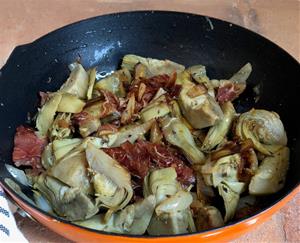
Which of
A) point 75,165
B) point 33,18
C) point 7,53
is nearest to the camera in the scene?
point 75,165

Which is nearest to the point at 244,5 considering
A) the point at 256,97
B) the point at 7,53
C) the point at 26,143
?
the point at 256,97

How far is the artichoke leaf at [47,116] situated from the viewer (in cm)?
96

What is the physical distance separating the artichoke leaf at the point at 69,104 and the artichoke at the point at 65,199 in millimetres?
151

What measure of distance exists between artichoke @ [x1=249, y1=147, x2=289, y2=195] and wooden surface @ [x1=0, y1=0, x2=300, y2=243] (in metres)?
0.51

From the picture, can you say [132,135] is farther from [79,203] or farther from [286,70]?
[286,70]

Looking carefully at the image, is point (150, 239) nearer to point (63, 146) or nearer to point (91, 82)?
point (63, 146)

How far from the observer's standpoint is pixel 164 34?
3.72 ft

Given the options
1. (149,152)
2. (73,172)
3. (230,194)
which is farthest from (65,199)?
(230,194)

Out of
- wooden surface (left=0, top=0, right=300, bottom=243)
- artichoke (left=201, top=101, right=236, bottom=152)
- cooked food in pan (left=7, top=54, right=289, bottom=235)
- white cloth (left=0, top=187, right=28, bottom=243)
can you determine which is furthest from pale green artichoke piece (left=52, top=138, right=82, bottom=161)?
wooden surface (left=0, top=0, right=300, bottom=243)

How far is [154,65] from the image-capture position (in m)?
1.08

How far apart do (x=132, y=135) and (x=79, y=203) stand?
0.19 metres

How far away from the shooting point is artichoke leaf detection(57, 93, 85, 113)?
96cm

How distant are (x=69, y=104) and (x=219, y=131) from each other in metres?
0.28

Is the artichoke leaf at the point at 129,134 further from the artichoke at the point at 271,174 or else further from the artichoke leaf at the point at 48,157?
the artichoke at the point at 271,174
